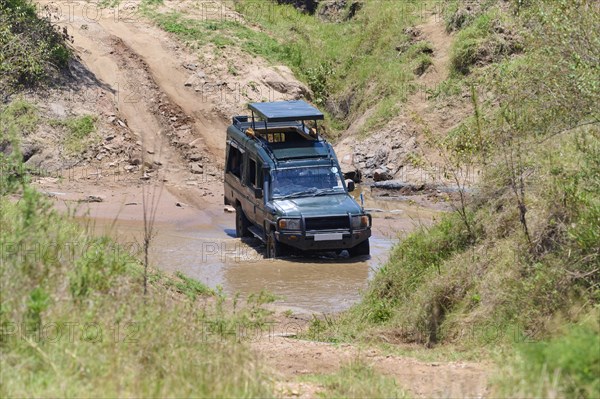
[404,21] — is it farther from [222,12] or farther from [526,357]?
[526,357]

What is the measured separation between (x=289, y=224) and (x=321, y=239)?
590 mm

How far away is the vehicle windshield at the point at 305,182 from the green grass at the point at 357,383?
29.3 ft

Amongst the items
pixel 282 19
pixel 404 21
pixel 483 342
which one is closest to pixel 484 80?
pixel 404 21

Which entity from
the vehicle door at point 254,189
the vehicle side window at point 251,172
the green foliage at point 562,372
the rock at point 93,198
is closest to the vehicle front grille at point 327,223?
the vehicle door at point 254,189

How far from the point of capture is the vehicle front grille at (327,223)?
1744 centimetres

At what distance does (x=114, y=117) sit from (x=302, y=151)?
9.96 metres

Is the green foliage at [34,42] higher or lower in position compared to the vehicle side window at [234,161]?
higher

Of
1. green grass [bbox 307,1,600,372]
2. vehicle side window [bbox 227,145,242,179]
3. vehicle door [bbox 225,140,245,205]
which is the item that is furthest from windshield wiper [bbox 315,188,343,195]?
green grass [bbox 307,1,600,372]

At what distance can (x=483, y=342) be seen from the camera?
1110 cm

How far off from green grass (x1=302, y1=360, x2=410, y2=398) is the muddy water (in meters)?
5.01

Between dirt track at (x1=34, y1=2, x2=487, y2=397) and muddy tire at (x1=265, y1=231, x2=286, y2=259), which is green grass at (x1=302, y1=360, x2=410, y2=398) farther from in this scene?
dirt track at (x1=34, y1=2, x2=487, y2=397)

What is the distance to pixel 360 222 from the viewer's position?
17641 mm

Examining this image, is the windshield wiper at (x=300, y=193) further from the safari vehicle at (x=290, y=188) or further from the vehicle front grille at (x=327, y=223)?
the vehicle front grille at (x=327, y=223)

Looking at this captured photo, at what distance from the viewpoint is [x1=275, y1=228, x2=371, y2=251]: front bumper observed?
57.2ft
